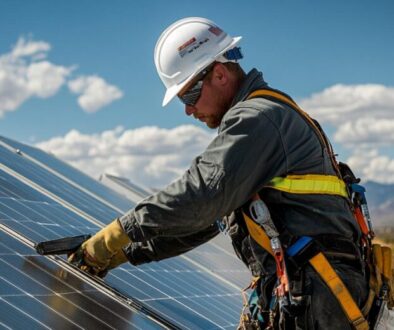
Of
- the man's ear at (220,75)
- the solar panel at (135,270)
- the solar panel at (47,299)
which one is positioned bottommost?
the solar panel at (47,299)

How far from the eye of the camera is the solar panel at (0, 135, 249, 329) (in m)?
6.42

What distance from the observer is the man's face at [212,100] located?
4867mm

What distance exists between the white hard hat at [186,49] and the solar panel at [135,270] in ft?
6.34

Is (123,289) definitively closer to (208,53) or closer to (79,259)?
(79,259)

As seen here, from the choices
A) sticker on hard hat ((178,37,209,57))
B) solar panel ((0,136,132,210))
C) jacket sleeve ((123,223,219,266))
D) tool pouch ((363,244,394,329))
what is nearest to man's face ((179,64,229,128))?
sticker on hard hat ((178,37,209,57))

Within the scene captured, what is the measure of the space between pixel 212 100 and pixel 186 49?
42cm

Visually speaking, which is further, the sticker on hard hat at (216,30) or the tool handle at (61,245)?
the tool handle at (61,245)

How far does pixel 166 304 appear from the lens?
655 cm

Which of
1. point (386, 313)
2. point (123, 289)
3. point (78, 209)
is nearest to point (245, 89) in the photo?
point (386, 313)

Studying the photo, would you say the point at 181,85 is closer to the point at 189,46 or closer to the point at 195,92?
the point at 195,92

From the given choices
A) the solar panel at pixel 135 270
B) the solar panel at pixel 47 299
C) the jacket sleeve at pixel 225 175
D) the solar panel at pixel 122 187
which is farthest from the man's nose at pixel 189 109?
the solar panel at pixel 122 187

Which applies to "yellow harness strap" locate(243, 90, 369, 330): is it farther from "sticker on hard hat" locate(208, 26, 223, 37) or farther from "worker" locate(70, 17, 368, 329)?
"sticker on hard hat" locate(208, 26, 223, 37)

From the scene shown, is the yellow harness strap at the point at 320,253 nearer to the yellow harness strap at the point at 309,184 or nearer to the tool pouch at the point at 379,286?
the yellow harness strap at the point at 309,184

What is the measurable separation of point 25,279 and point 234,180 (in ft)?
Result: 5.50
